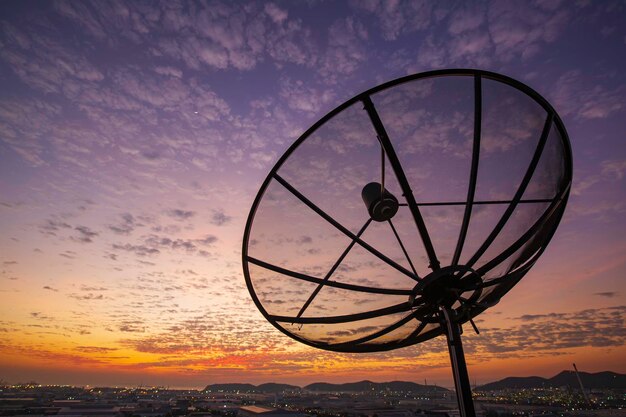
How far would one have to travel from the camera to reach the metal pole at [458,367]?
13.4ft

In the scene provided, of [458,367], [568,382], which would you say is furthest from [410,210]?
[568,382]

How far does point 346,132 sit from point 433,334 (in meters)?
4.33

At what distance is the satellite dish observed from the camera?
4879mm

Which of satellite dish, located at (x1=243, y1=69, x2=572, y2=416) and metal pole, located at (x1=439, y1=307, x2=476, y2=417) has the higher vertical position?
satellite dish, located at (x1=243, y1=69, x2=572, y2=416)

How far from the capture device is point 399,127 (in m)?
5.62

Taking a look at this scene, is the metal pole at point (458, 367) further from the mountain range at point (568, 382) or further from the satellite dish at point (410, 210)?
the mountain range at point (568, 382)

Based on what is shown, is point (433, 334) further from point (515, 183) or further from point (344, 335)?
point (515, 183)

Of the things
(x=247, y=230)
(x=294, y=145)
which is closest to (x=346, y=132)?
(x=294, y=145)

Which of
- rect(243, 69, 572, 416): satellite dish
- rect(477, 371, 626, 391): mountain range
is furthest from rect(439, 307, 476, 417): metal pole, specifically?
rect(477, 371, 626, 391): mountain range

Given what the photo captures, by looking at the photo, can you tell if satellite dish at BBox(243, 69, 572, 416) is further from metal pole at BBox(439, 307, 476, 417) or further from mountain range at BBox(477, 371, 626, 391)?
mountain range at BBox(477, 371, 626, 391)

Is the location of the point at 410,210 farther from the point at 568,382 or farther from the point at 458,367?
the point at 568,382

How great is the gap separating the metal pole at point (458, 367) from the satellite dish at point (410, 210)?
0.01m

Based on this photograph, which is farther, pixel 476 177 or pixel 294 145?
pixel 476 177

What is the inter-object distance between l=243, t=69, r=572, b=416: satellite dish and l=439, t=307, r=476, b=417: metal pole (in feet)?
0.05
